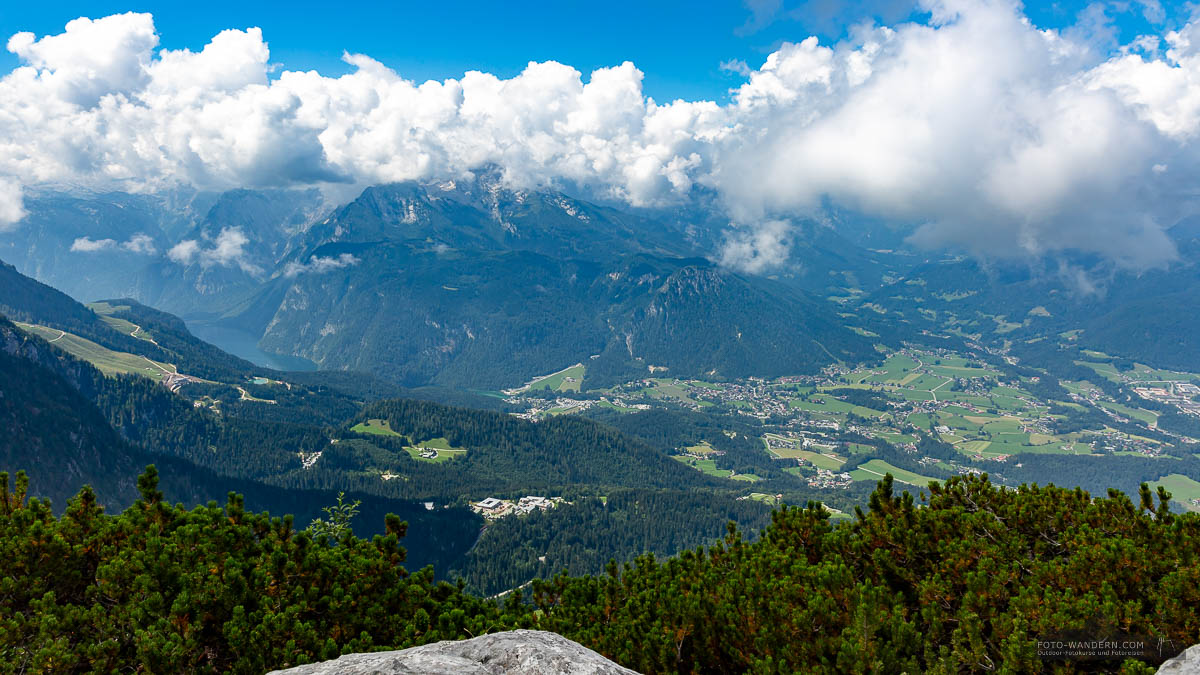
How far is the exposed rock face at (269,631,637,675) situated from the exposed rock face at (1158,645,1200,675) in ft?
31.9

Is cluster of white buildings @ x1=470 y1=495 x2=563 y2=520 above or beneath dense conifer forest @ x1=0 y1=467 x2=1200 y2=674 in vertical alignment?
beneath

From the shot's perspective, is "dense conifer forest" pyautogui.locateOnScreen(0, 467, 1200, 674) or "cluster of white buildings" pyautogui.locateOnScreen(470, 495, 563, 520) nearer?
"dense conifer forest" pyautogui.locateOnScreen(0, 467, 1200, 674)

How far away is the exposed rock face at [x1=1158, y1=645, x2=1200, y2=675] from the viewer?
974 cm

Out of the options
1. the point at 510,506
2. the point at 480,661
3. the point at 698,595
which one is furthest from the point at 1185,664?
the point at 510,506

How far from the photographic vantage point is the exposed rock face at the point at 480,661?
930 centimetres

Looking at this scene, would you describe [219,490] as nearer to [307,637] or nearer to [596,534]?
[596,534]

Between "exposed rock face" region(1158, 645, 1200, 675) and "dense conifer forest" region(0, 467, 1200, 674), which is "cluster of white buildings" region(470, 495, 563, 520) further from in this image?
"exposed rock face" region(1158, 645, 1200, 675)

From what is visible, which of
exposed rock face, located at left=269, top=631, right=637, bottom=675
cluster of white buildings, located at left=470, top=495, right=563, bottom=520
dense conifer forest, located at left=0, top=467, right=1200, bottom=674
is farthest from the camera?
cluster of white buildings, located at left=470, top=495, right=563, bottom=520

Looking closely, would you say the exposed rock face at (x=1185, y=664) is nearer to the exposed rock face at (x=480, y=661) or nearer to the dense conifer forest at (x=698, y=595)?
the dense conifer forest at (x=698, y=595)

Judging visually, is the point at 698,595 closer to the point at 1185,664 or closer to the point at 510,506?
the point at 1185,664

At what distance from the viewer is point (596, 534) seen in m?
168

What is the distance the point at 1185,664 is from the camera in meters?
9.98

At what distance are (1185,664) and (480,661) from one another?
1271 centimetres

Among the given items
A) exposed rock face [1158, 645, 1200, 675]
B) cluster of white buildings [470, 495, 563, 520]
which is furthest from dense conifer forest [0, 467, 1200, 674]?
cluster of white buildings [470, 495, 563, 520]
